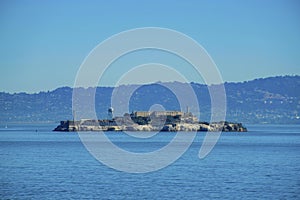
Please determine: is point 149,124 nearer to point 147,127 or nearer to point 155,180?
point 147,127

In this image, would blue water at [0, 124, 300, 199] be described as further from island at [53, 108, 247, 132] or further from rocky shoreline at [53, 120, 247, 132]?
island at [53, 108, 247, 132]

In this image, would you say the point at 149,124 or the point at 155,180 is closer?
the point at 155,180

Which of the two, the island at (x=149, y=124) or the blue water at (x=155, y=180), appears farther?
the island at (x=149, y=124)

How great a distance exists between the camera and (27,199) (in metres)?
43.1

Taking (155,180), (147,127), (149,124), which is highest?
(149,124)

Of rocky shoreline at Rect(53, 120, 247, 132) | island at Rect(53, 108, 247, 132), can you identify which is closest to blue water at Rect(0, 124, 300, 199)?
rocky shoreline at Rect(53, 120, 247, 132)

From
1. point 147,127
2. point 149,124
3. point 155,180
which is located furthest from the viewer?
point 149,124

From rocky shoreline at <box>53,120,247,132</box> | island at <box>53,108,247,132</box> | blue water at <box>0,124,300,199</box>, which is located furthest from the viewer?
island at <box>53,108,247,132</box>

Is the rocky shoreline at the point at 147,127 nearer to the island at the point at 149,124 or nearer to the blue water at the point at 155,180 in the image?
the island at the point at 149,124

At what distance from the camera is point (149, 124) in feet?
644

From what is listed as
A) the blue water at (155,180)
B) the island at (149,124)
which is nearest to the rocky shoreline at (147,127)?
the island at (149,124)

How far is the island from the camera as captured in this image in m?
188

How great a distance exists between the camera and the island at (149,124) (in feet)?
617

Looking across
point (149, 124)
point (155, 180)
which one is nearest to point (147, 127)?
point (149, 124)
